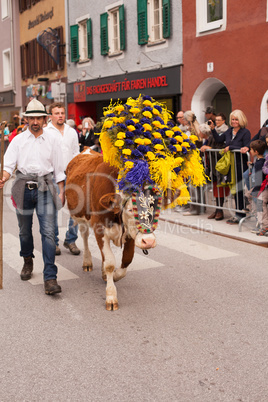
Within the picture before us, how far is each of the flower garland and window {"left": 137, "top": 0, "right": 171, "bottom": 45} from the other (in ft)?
42.2

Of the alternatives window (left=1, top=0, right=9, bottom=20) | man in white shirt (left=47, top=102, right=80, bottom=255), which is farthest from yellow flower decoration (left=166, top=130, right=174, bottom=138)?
window (left=1, top=0, right=9, bottom=20)

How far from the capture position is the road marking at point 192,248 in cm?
772

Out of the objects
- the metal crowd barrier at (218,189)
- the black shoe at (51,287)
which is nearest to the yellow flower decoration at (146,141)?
the black shoe at (51,287)

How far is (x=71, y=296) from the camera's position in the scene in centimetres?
587

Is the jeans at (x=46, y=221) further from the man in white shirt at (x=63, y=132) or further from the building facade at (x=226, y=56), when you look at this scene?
the building facade at (x=226, y=56)

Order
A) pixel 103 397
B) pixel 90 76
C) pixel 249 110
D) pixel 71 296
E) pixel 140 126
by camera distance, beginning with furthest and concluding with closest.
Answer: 1. pixel 90 76
2. pixel 249 110
3. pixel 71 296
4. pixel 140 126
5. pixel 103 397

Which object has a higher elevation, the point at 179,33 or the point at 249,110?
the point at 179,33

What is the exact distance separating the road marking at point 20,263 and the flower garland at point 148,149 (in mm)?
2072

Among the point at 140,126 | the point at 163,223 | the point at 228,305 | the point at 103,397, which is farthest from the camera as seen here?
the point at 163,223

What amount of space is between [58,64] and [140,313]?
2179 cm

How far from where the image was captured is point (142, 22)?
1822 centimetres

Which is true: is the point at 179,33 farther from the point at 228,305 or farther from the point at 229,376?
the point at 229,376

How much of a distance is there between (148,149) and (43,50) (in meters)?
24.2

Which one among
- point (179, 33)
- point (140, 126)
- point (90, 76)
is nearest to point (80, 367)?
point (140, 126)
